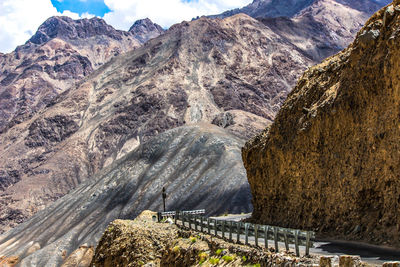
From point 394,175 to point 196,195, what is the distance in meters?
75.4

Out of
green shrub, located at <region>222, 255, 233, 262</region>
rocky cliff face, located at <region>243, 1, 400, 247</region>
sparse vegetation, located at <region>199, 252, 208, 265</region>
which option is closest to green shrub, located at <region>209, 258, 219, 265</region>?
green shrub, located at <region>222, 255, 233, 262</region>

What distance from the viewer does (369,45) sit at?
798 inches

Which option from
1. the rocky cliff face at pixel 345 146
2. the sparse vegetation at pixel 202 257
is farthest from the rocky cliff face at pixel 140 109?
the sparse vegetation at pixel 202 257

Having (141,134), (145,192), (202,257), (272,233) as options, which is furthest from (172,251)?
(141,134)

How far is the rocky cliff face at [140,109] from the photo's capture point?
150250 millimetres

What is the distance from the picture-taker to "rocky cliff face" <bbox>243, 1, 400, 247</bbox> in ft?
58.3

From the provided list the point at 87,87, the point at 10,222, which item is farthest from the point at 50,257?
the point at 87,87

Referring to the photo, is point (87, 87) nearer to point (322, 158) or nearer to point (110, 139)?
point (110, 139)

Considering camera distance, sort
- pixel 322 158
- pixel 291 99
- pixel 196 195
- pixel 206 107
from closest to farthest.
A: 1. pixel 322 158
2. pixel 291 99
3. pixel 196 195
4. pixel 206 107

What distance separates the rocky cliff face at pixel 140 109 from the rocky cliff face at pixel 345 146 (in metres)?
106

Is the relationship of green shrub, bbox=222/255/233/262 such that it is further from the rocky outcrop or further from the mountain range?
the mountain range

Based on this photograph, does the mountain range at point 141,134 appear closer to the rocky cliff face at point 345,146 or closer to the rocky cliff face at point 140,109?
the rocky cliff face at point 140,109

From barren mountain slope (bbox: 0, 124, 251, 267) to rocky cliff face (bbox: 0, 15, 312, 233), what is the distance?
1141 inches

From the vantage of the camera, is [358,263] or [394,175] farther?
[394,175]
